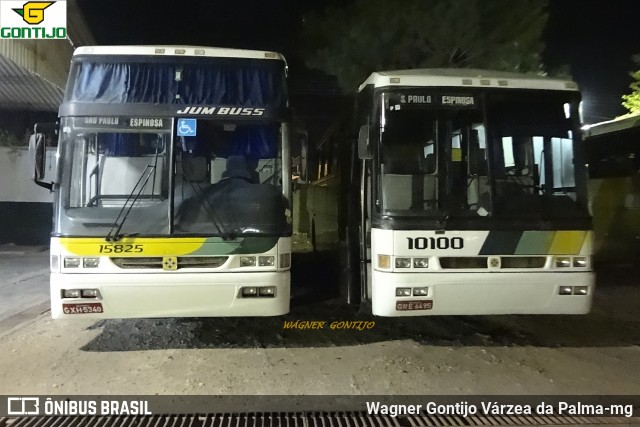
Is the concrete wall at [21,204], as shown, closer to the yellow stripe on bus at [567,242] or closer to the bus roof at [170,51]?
the bus roof at [170,51]

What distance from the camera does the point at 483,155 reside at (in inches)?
243

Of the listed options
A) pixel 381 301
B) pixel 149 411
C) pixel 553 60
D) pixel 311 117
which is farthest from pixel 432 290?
pixel 311 117

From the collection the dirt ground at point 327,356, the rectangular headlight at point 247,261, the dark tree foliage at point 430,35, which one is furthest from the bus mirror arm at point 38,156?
the dark tree foliage at point 430,35

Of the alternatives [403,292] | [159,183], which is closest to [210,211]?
[159,183]

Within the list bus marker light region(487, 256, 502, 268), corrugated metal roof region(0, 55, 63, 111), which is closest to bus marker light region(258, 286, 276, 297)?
bus marker light region(487, 256, 502, 268)

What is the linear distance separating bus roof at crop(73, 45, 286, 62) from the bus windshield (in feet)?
2.81

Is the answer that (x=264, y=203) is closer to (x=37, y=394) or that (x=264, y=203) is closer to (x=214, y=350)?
(x=214, y=350)

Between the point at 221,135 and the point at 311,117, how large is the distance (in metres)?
16.8

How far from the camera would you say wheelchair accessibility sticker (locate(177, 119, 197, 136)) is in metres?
5.96

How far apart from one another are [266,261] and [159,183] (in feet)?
4.69

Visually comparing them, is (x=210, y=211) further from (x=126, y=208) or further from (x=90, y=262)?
(x=90, y=262)

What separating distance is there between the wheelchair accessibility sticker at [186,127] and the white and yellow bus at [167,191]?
0.01m

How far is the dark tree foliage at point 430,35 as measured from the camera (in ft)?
37.2

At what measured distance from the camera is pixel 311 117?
2266 centimetres
